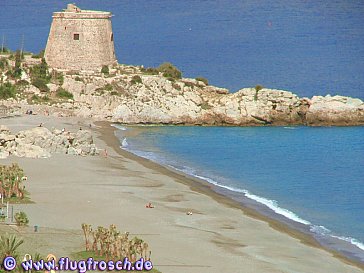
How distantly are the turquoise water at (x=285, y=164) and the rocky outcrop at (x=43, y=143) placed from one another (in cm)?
350

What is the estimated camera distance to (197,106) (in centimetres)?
6812

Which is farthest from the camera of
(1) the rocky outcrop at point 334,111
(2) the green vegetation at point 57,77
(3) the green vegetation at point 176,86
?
(3) the green vegetation at point 176,86

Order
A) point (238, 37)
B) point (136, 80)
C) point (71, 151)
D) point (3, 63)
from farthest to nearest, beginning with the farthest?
point (238, 37) < point (3, 63) < point (136, 80) < point (71, 151)

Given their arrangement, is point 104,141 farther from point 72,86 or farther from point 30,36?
point 30,36

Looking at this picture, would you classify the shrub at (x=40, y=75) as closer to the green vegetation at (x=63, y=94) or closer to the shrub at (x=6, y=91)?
the green vegetation at (x=63, y=94)

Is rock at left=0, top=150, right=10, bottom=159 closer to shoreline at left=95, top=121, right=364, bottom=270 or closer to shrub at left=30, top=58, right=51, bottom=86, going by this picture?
shoreline at left=95, top=121, right=364, bottom=270

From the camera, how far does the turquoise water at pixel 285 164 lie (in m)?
41.8

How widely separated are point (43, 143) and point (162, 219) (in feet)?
48.0

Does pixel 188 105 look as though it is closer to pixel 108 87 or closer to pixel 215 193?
pixel 108 87

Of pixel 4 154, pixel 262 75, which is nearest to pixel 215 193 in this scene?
pixel 4 154

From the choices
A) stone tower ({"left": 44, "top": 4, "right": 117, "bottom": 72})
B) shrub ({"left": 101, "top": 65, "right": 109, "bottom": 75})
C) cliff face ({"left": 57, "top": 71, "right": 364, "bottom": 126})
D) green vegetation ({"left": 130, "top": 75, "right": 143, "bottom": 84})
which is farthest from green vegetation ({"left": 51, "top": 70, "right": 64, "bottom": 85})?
green vegetation ({"left": 130, "top": 75, "right": 143, "bottom": 84})

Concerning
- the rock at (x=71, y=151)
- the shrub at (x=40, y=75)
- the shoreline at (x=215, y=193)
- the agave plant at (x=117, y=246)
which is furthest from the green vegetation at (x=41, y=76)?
the agave plant at (x=117, y=246)

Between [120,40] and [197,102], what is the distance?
66.9 meters

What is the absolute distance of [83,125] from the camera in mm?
63000
